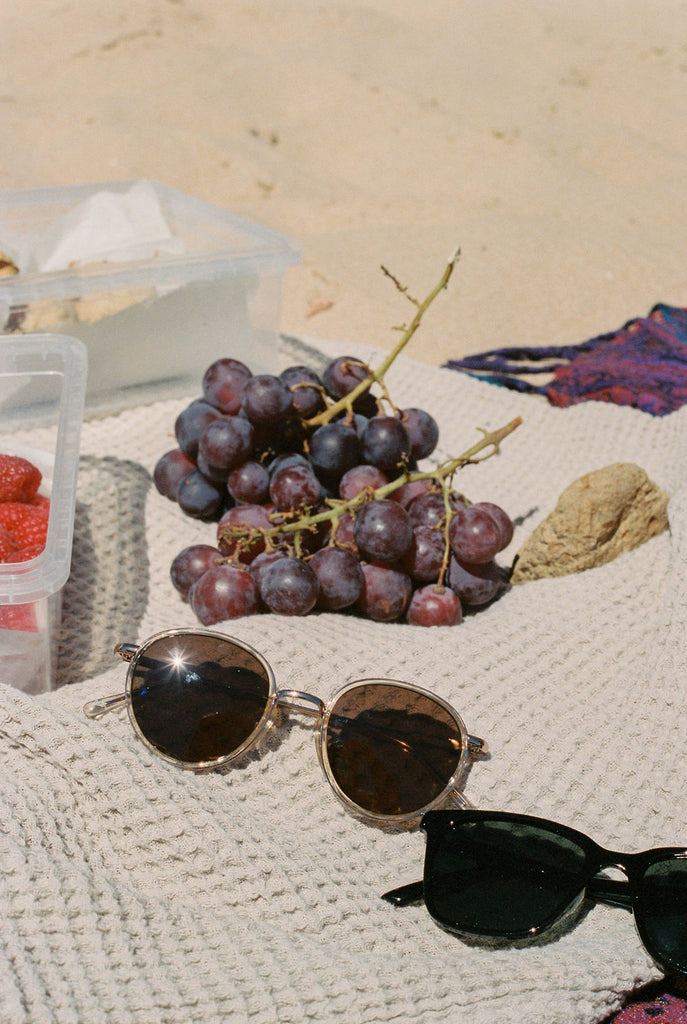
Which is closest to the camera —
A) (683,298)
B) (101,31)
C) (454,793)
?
(454,793)

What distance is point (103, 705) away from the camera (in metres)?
0.71

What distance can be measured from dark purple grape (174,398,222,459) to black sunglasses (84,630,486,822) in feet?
1.22

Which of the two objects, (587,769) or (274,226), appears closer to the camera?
(587,769)

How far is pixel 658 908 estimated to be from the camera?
62 cm

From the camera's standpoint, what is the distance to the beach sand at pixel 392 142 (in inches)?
88.6

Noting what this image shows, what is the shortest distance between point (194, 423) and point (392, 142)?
99.3 inches

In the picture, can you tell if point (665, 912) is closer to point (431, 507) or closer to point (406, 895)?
point (406, 895)

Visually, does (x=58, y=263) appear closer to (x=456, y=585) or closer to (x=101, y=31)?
(x=456, y=585)

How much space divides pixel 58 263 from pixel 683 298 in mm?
1666

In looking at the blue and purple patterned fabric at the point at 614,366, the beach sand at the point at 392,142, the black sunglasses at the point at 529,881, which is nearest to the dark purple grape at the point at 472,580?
the black sunglasses at the point at 529,881

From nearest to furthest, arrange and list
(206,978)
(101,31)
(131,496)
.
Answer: (206,978)
(131,496)
(101,31)

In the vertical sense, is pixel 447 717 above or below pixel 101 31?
below

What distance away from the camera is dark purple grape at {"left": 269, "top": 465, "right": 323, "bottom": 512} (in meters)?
0.93

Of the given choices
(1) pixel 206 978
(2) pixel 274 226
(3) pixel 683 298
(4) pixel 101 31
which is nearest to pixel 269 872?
(1) pixel 206 978
